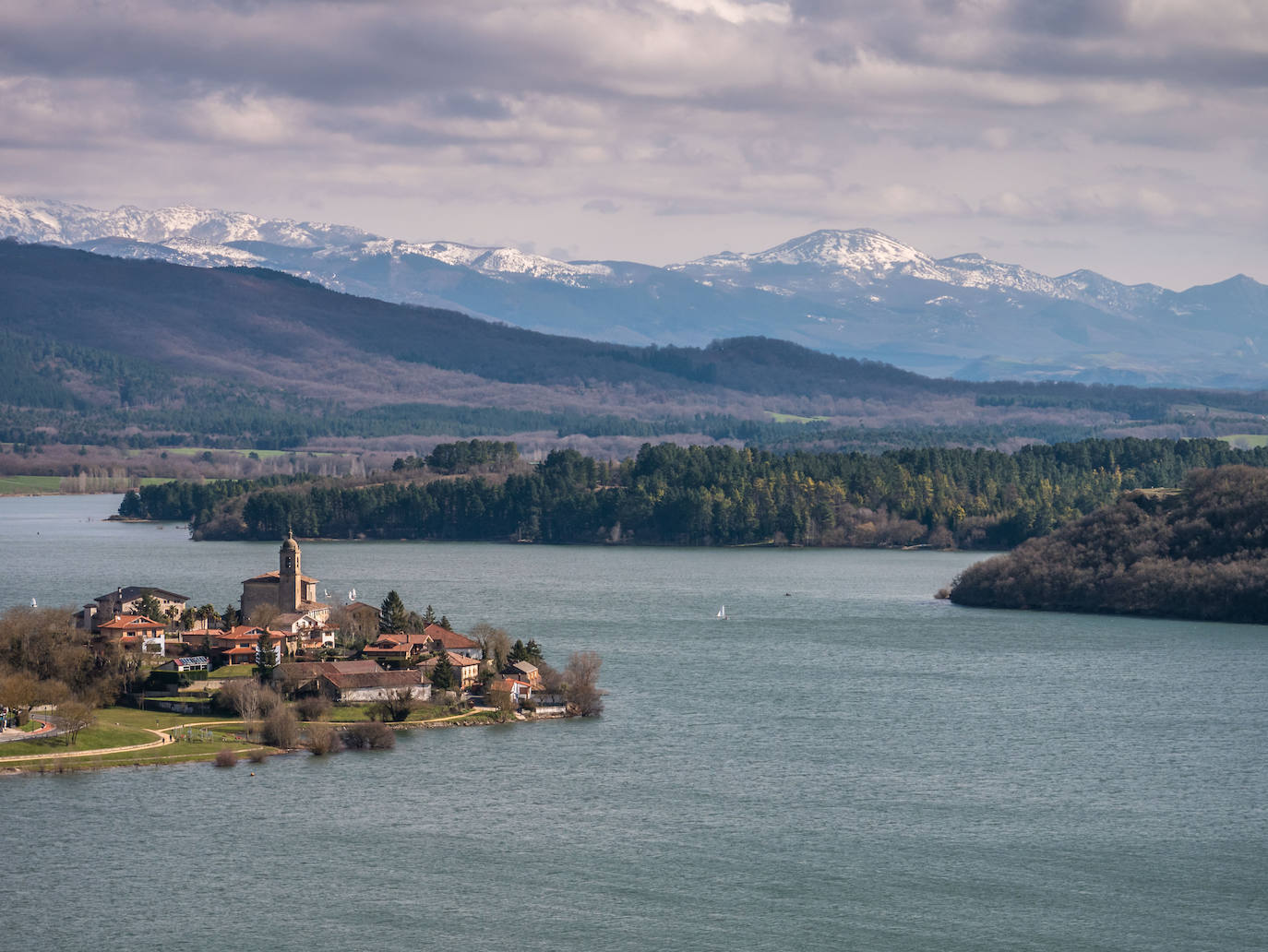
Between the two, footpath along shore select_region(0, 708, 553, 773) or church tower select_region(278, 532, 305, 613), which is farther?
church tower select_region(278, 532, 305, 613)

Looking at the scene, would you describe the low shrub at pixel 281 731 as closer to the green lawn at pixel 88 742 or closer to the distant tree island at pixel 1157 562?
the green lawn at pixel 88 742

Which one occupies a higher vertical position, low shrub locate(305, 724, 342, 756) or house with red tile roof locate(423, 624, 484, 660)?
house with red tile roof locate(423, 624, 484, 660)

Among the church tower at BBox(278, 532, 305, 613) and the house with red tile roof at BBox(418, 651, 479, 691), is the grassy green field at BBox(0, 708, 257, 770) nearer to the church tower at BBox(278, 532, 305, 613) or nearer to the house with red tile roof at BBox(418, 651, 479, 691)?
the house with red tile roof at BBox(418, 651, 479, 691)

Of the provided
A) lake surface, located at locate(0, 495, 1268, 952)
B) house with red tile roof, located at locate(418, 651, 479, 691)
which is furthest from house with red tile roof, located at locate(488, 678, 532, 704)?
lake surface, located at locate(0, 495, 1268, 952)

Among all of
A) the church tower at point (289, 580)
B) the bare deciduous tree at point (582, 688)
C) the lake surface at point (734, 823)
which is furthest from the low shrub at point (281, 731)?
the church tower at point (289, 580)

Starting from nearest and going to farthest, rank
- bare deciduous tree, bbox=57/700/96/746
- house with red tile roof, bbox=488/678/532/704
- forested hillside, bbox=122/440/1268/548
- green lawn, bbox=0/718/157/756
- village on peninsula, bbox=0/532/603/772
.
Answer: green lawn, bbox=0/718/157/756
bare deciduous tree, bbox=57/700/96/746
village on peninsula, bbox=0/532/603/772
house with red tile roof, bbox=488/678/532/704
forested hillside, bbox=122/440/1268/548

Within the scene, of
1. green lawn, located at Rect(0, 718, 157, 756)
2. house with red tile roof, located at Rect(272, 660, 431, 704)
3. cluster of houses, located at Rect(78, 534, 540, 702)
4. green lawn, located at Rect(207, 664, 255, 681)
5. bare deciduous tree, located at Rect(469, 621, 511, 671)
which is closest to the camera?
green lawn, located at Rect(0, 718, 157, 756)

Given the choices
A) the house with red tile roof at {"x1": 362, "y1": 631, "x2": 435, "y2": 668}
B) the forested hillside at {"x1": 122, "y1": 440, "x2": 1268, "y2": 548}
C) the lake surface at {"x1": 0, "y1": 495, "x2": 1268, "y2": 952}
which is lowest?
the lake surface at {"x1": 0, "y1": 495, "x2": 1268, "y2": 952}
